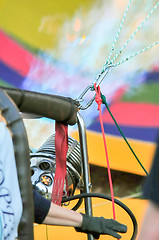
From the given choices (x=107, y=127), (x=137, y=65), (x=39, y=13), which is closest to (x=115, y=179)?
(x=107, y=127)

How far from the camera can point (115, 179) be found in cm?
240

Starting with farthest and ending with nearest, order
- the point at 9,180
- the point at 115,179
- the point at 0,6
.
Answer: the point at 0,6
the point at 115,179
the point at 9,180

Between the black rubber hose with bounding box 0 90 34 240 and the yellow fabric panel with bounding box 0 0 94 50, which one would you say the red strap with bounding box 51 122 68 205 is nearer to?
the black rubber hose with bounding box 0 90 34 240

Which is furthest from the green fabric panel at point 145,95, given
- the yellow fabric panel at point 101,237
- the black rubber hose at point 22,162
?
the black rubber hose at point 22,162

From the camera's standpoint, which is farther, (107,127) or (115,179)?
(107,127)

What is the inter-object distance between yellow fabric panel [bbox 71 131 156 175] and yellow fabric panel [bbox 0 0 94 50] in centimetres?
83

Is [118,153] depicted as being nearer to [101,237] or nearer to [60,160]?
[101,237]


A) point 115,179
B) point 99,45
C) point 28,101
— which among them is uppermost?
point 99,45

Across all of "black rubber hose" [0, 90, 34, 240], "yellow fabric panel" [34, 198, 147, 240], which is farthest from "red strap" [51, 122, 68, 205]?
"yellow fabric panel" [34, 198, 147, 240]

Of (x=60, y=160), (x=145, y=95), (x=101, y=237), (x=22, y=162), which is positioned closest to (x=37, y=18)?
(x=145, y=95)

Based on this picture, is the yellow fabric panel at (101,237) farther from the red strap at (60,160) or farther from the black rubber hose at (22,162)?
the black rubber hose at (22,162)

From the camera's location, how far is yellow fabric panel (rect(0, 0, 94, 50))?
269cm

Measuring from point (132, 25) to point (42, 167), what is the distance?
6.27 ft

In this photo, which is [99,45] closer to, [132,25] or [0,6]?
[132,25]
